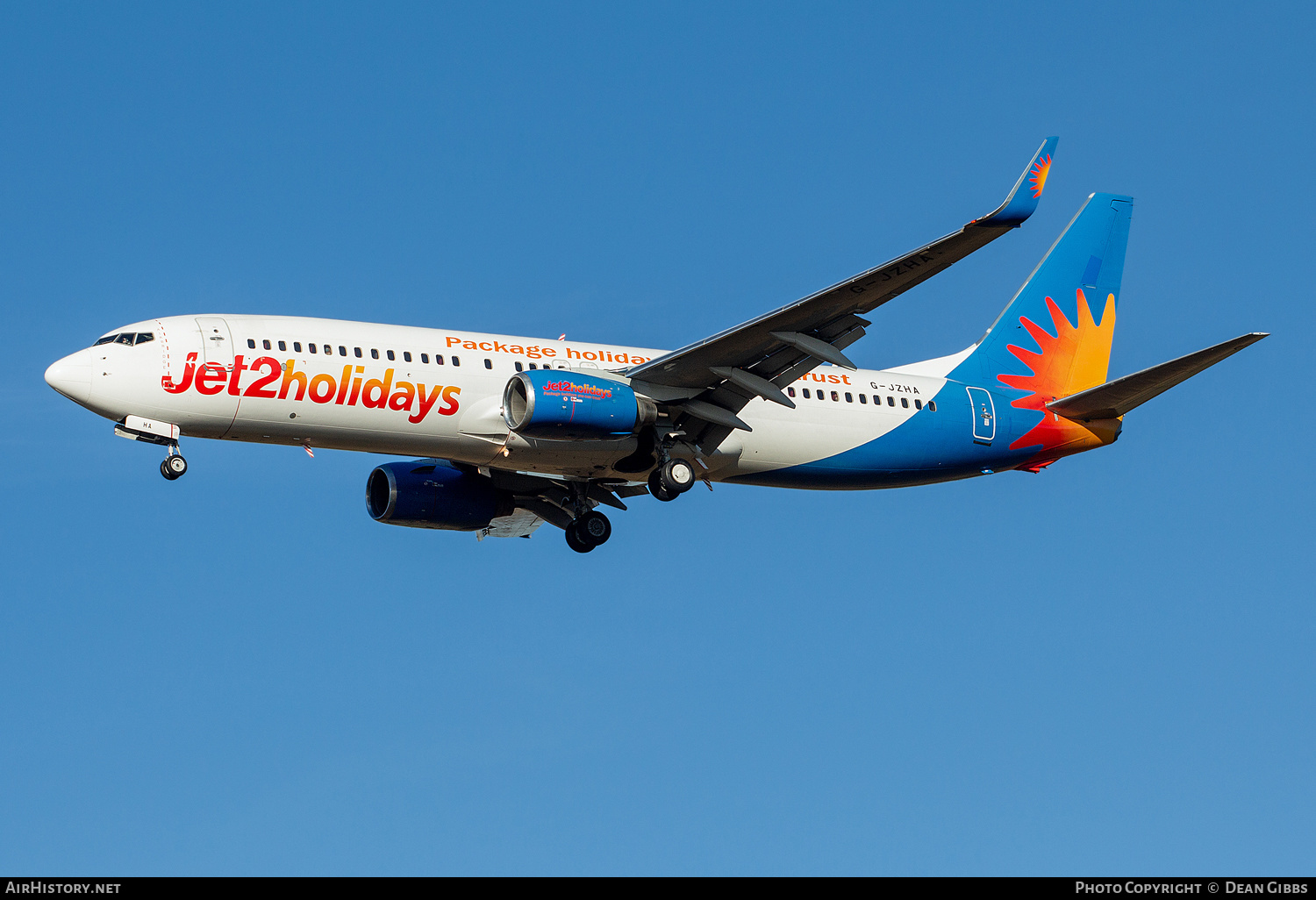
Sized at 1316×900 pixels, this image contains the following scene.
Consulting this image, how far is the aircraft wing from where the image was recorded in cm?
2784

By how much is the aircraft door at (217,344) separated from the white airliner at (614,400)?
36mm

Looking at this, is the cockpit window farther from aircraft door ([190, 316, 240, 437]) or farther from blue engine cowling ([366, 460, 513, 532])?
blue engine cowling ([366, 460, 513, 532])

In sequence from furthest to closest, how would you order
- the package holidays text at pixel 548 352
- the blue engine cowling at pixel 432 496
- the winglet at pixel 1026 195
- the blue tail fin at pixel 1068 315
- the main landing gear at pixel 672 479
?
the blue tail fin at pixel 1068 315 → the blue engine cowling at pixel 432 496 → the main landing gear at pixel 672 479 → the package holidays text at pixel 548 352 → the winglet at pixel 1026 195

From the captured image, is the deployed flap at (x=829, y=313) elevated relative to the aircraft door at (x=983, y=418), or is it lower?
lower

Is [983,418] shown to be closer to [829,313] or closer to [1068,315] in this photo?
[1068,315]

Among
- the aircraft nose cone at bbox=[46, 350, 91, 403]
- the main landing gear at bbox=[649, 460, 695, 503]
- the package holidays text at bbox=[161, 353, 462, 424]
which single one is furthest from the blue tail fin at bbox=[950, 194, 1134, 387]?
the aircraft nose cone at bbox=[46, 350, 91, 403]

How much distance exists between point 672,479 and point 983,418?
348 inches

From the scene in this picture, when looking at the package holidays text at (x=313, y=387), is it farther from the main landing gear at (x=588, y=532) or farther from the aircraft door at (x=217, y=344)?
the main landing gear at (x=588, y=532)

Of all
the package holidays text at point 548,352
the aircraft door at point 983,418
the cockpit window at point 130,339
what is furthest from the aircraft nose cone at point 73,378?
the aircraft door at point 983,418

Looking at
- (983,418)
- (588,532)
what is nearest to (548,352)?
(588,532)

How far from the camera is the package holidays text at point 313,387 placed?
31.5 metres
